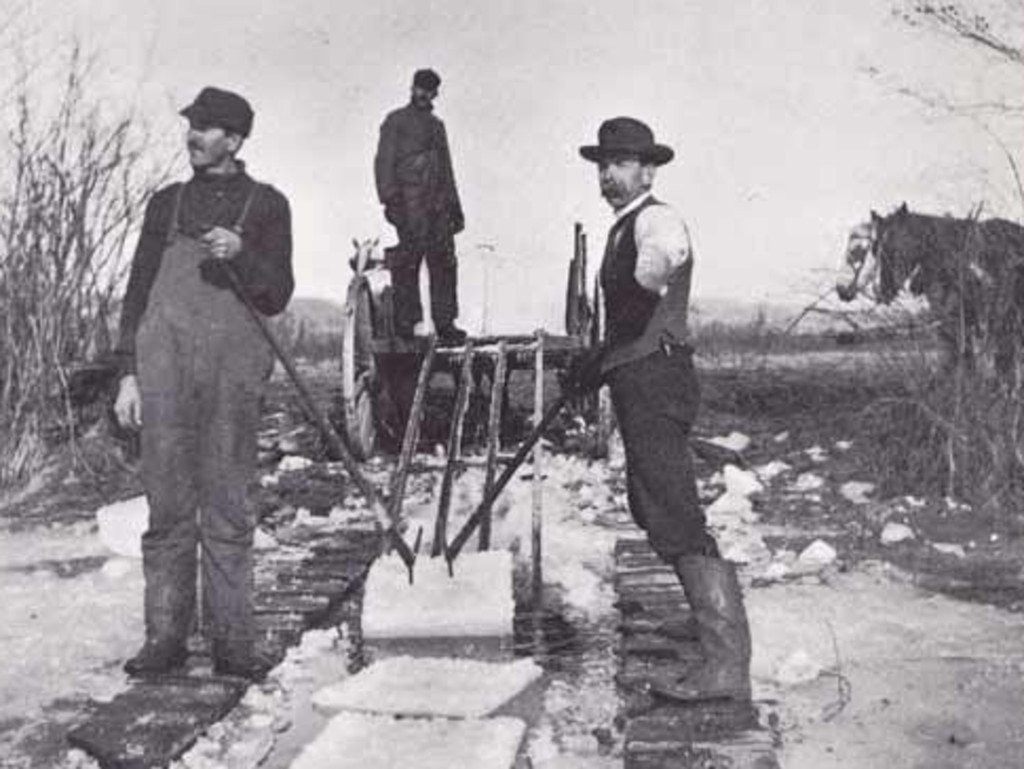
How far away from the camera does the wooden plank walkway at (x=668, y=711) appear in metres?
3.57

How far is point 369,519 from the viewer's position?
7.68m

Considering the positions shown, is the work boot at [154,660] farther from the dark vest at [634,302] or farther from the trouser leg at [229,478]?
the dark vest at [634,302]

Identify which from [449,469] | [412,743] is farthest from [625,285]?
[449,469]

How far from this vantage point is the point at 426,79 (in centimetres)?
948

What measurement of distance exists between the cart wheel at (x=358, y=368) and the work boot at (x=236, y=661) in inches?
122

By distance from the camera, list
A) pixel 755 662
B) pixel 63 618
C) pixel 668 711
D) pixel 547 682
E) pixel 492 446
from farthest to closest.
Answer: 1. pixel 492 446
2. pixel 63 618
3. pixel 755 662
4. pixel 547 682
5. pixel 668 711

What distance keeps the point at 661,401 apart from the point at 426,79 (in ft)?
Result: 19.5

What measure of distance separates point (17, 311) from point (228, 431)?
5014 millimetres

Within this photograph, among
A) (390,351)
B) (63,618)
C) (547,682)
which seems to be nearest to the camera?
(547,682)

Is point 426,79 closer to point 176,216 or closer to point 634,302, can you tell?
point 176,216

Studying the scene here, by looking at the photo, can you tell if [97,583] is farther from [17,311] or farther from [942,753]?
[942,753]

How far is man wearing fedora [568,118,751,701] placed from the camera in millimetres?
4020

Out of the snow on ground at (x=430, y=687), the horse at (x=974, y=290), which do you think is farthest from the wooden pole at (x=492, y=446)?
the horse at (x=974, y=290)

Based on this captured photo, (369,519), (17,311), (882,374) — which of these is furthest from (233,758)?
(882,374)
